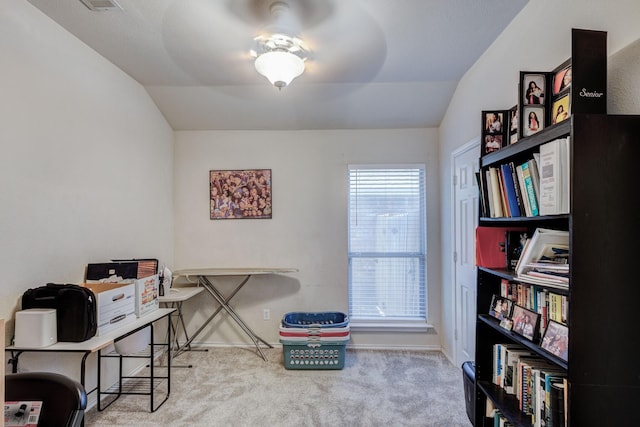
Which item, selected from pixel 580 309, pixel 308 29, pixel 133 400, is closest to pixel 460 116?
pixel 308 29

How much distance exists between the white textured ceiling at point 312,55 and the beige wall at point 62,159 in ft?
0.66

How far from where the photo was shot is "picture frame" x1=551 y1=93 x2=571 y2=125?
4.36ft

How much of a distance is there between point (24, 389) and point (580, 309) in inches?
81.8

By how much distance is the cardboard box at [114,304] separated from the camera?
1.95m

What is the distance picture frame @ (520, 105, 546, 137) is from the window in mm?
1996

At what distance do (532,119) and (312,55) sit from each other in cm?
159

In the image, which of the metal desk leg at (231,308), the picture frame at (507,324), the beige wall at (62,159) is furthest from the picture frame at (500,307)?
the beige wall at (62,159)

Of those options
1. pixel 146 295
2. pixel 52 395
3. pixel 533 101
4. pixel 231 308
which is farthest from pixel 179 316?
pixel 533 101

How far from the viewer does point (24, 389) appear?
4.09 ft

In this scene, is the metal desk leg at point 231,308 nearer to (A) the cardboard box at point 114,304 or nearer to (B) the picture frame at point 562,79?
(A) the cardboard box at point 114,304

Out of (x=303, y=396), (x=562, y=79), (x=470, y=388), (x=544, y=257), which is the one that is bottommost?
(x=303, y=396)

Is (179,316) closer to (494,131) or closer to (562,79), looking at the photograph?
(494,131)

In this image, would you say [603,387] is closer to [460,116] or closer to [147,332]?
[460,116]

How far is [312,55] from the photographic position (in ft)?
8.01
